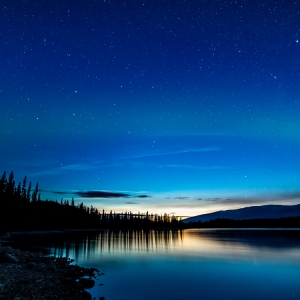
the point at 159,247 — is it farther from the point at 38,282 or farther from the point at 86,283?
the point at 38,282

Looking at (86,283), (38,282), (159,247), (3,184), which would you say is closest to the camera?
(38,282)

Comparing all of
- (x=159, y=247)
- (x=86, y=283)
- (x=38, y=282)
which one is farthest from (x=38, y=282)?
(x=159, y=247)

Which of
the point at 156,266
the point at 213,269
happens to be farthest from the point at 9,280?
the point at 213,269

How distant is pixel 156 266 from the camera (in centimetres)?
3622

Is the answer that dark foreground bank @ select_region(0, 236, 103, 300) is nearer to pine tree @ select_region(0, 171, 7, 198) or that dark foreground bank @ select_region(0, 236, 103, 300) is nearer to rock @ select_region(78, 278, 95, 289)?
rock @ select_region(78, 278, 95, 289)

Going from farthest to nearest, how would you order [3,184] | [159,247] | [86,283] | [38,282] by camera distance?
[3,184], [159,247], [86,283], [38,282]

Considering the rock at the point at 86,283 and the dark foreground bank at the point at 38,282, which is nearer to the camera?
the dark foreground bank at the point at 38,282

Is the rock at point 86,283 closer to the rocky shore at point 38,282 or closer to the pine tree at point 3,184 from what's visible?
the rocky shore at point 38,282

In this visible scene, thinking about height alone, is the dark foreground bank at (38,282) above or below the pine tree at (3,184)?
below

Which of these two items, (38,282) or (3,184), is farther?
(3,184)

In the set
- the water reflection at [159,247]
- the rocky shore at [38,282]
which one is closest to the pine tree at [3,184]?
the water reflection at [159,247]

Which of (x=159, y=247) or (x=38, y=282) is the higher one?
(x=38, y=282)

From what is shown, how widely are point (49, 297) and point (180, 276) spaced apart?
56.9 feet

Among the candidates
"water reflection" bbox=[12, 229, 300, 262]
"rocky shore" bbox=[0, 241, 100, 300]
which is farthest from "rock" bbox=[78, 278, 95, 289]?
"water reflection" bbox=[12, 229, 300, 262]
